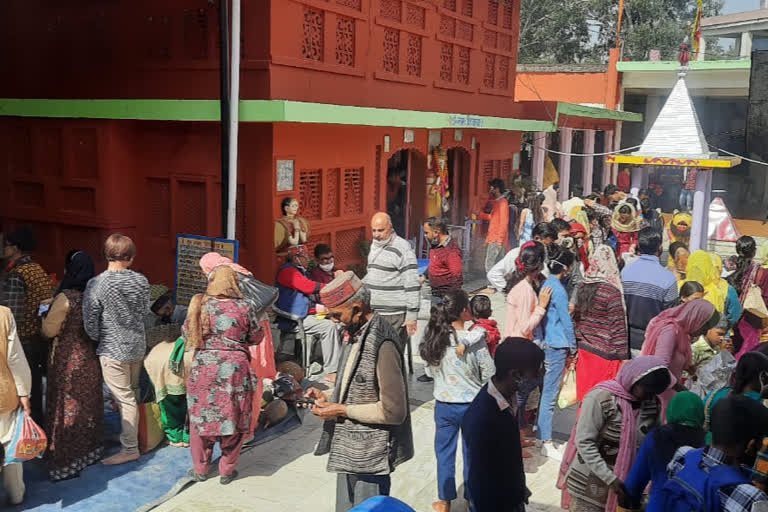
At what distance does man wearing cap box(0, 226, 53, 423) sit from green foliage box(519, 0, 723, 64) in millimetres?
36708

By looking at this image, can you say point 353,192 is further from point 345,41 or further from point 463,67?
point 463,67

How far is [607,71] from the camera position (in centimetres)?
2309

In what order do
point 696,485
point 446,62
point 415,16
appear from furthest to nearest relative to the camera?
point 446,62 < point 415,16 < point 696,485

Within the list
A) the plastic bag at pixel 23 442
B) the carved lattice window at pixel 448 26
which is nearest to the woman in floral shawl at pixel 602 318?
A: the plastic bag at pixel 23 442

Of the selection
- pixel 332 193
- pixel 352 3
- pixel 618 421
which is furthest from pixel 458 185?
pixel 618 421

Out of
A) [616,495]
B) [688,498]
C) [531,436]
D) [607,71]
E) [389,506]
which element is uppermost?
[607,71]

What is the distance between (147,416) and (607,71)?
20.1m

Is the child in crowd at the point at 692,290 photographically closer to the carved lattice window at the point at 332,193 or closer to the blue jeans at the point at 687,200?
the carved lattice window at the point at 332,193

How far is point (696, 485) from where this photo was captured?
3.19 m

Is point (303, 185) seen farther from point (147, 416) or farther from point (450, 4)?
point (450, 4)

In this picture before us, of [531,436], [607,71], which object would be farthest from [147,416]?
[607,71]

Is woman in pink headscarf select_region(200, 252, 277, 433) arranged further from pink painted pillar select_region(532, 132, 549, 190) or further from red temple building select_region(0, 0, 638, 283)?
pink painted pillar select_region(532, 132, 549, 190)

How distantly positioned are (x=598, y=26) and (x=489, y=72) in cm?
2879

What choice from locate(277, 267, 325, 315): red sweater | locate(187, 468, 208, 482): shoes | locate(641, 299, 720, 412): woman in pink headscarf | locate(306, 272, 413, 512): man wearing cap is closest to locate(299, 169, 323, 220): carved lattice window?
locate(277, 267, 325, 315): red sweater
